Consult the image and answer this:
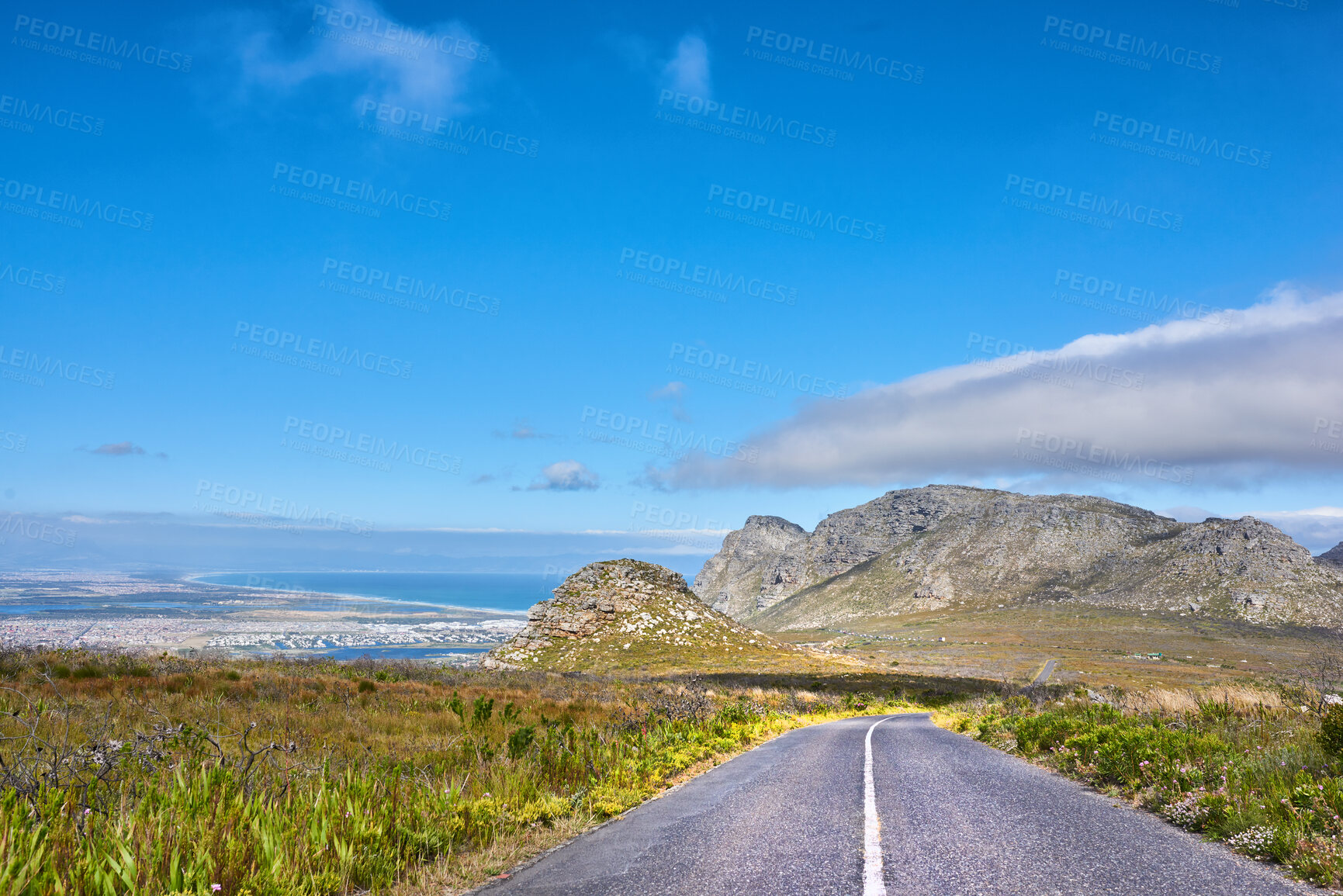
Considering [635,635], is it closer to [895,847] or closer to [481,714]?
[481,714]

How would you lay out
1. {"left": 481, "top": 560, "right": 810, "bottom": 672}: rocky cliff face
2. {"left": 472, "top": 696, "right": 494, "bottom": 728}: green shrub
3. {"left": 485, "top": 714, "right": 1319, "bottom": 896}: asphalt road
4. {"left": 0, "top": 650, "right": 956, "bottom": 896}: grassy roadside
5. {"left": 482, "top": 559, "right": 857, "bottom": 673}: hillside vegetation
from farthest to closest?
{"left": 481, "top": 560, "right": 810, "bottom": 672}: rocky cliff face < {"left": 482, "top": 559, "right": 857, "bottom": 673}: hillside vegetation < {"left": 472, "top": 696, "right": 494, "bottom": 728}: green shrub < {"left": 485, "top": 714, "right": 1319, "bottom": 896}: asphalt road < {"left": 0, "top": 650, "right": 956, "bottom": 896}: grassy roadside

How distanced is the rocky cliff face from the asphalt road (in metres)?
45.4

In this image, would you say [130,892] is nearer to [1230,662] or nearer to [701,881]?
[701,881]

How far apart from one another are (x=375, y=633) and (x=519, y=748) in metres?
142

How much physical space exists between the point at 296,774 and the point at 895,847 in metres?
6.80

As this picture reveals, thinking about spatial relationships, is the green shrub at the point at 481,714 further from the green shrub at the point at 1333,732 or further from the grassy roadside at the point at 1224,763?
the green shrub at the point at 1333,732

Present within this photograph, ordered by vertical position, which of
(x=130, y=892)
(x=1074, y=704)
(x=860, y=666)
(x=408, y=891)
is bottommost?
(x=860, y=666)

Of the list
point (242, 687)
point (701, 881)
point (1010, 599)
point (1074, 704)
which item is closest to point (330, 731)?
point (242, 687)

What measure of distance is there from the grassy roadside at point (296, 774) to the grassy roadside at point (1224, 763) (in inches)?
293

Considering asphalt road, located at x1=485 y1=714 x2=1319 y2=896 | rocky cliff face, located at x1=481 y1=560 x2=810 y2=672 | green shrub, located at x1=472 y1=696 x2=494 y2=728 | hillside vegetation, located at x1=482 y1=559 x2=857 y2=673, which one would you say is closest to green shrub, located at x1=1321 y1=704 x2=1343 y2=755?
asphalt road, located at x1=485 y1=714 x2=1319 y2=896

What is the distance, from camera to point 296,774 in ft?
26.1

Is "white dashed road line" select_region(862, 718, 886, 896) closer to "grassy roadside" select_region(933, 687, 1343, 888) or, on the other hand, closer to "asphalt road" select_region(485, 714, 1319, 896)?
"asphalt road" select_region(485, 714, 1319, 896)

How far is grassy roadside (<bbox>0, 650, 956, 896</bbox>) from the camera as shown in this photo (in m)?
5.57

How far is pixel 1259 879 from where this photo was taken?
6289mm
